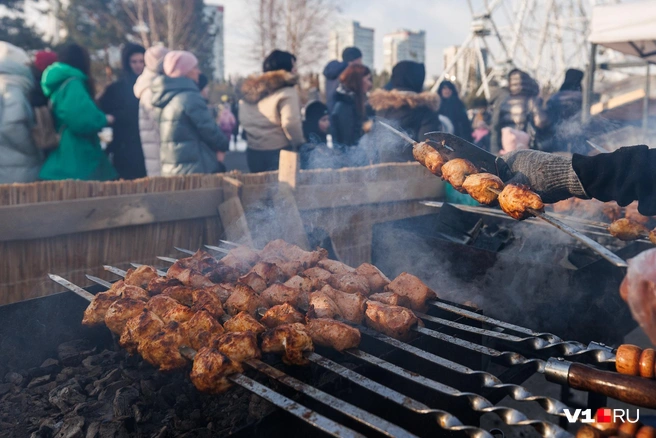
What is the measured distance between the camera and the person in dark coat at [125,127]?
661 centimetres

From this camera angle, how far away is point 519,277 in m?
3.78

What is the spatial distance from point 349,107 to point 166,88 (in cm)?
249

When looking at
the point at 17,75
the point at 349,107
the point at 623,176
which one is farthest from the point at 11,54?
the point at 623,176

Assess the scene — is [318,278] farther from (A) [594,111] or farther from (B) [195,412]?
(A) [594,111]

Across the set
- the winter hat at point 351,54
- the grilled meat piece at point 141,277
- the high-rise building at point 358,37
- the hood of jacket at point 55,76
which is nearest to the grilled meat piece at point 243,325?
the grilled meat piece at point 141,277

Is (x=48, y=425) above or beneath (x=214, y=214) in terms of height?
beneath

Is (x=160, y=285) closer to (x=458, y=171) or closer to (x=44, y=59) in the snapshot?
(x=458, y=171)

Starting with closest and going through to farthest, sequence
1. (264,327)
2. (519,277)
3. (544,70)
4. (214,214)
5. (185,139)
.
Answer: (264,327)
(519,277)
(214,214)
(185,139)
(544,70)

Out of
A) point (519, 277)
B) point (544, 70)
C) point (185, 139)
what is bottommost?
point (519, 277)

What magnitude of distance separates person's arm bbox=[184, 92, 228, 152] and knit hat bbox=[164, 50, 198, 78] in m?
0.36

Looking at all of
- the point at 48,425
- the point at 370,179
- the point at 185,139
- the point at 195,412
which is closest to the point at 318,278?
the point at 195,412

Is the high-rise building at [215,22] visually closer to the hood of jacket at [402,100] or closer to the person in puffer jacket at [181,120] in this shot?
the hood of jacket at [402,100]

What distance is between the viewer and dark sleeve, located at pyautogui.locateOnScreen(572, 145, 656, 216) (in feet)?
8.04

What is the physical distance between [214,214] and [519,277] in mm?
2835
